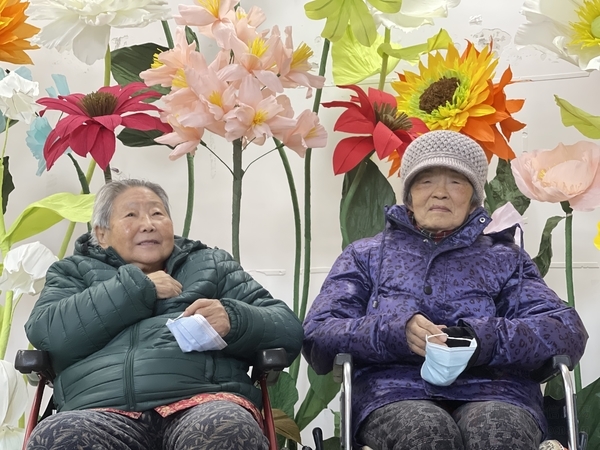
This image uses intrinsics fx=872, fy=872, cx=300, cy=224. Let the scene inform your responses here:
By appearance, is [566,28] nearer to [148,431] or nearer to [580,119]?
[580,119]

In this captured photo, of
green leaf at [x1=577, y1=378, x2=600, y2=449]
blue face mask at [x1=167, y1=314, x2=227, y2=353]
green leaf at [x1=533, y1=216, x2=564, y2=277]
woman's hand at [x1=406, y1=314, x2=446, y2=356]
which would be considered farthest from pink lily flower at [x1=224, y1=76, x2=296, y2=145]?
green leaf at [x1=577, y1=378, x2=600, y2=449]

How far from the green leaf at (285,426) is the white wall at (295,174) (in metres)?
0.51

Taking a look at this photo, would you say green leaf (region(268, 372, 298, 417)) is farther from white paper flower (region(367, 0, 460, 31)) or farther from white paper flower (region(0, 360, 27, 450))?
white paper flower (region(367, 0, 460, 31))

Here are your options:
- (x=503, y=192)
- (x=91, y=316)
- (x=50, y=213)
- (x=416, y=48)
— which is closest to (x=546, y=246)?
(x=503, y=192)

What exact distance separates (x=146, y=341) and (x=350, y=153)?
2.99 ft

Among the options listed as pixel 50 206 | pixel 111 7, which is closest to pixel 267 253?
pixel 50 206

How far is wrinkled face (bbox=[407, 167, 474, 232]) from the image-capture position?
7.18 feet

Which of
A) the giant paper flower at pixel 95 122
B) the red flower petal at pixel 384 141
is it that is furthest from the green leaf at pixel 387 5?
the giant paper flower at pixel 95 122

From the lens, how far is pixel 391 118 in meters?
2.57

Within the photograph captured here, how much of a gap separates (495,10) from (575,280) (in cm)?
95

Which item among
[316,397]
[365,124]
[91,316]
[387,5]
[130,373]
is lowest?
[316,397]

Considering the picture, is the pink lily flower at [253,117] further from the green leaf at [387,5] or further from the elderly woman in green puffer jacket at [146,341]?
the green leaf at [387,5]

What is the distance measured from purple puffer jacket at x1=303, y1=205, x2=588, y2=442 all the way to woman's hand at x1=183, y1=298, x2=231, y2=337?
23 cm

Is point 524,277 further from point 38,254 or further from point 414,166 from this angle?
point 38,254
